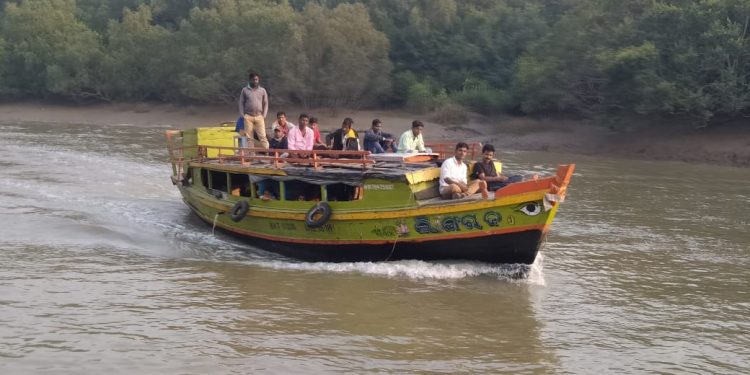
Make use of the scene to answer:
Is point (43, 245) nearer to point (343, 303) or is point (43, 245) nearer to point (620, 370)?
point (343, 303)

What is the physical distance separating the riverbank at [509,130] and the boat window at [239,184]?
16.4m

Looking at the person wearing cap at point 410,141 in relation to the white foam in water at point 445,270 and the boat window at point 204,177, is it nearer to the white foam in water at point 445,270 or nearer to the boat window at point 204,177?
the white foam in water at point 445,270

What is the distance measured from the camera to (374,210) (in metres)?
10.8

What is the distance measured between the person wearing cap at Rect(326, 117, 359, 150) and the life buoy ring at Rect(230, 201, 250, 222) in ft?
5.62

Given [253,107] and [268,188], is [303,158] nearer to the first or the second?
[268,188]

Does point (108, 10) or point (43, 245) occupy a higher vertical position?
point (108, 10)

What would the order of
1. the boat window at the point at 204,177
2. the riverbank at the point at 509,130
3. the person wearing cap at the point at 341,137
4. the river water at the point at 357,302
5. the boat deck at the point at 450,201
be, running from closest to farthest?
the river water at the point at 357,302
the boat deck at the point at 450,201
the person wearing cap at the point at 341,137
the boat window at the point at 204,177
the riverbank at the point at 509,130

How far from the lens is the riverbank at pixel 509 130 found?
25656 millimetres

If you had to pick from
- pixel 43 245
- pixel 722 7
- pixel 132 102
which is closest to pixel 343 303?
pixel 43 245

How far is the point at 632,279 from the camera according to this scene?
11.2m

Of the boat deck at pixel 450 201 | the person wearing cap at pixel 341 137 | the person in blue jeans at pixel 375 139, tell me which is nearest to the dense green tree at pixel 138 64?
the person wearing cap at pixel 341 137

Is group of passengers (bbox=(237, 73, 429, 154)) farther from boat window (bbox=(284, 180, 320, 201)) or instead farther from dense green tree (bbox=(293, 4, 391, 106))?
dense green tree (bbox=(293, 4, 391, 106))

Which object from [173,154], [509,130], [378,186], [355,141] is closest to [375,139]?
[355,141]

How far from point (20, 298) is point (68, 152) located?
1662cm
